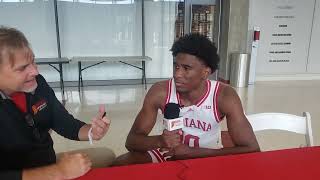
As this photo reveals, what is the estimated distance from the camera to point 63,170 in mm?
1080

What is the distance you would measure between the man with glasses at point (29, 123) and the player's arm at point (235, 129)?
0.56 m

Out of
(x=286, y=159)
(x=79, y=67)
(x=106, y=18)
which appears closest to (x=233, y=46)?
(x=106, y=18)

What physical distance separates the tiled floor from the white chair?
1.40m

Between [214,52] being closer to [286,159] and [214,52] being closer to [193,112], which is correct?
[193,112]

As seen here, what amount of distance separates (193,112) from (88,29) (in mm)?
4578

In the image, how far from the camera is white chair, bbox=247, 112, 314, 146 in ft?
5.74

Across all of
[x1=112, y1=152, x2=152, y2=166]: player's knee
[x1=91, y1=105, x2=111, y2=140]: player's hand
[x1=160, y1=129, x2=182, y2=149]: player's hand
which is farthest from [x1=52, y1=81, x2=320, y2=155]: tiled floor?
[x1=160, y1=129, x2=182, y2=149]: player's hand

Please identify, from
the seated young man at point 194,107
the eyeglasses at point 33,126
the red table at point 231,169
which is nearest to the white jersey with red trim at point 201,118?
the seated young man at point 194,107

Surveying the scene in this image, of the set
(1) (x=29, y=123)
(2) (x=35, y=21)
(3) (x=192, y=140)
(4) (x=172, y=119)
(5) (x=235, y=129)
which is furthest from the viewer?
(2) (x=35, y=21)

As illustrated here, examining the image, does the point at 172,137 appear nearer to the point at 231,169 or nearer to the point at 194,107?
the point at 231,169

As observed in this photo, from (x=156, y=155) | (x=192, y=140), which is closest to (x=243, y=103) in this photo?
(x=192, y=140)

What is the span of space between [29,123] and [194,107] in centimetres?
89

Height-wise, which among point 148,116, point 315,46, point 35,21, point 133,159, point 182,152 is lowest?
point 133,159

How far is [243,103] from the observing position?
4.74 m
